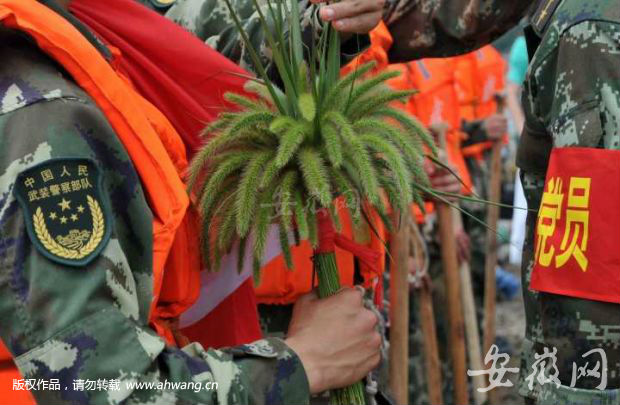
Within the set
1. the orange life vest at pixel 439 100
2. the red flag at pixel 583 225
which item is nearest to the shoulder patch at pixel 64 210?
the red flag at pixel 583 225

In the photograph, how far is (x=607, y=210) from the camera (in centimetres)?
221

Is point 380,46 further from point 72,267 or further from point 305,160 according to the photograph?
point 72,267

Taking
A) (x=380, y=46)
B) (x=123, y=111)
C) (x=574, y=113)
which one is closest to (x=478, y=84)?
(x=380, y=46)

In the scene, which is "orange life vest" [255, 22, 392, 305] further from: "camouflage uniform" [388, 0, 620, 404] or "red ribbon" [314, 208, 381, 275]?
"red ribbon" [314, 208, 381, 275]

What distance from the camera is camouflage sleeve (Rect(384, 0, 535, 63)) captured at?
9.91ft

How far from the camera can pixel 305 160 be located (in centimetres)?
188

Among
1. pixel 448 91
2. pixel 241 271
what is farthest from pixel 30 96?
pixel 448 91

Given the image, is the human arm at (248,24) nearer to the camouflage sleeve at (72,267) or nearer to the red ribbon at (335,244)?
the red ribbon at (335,244)

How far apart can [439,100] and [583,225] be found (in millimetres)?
4615

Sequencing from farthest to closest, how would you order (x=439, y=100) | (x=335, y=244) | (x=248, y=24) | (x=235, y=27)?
(x=439, y=100)
(x=235, y=27)
(x=248, y=24)
(x=335, y=244)

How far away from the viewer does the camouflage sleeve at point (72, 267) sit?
159 centimetres

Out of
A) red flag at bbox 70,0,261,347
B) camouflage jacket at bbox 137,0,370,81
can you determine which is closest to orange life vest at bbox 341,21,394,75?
camouflage jacket at bbox 137,0,370,81

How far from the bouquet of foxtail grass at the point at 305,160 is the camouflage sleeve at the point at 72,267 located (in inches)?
10.2

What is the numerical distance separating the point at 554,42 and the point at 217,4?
43.7 inches
